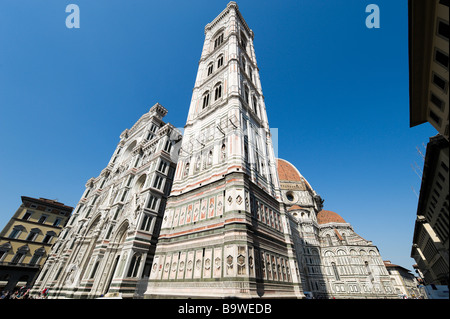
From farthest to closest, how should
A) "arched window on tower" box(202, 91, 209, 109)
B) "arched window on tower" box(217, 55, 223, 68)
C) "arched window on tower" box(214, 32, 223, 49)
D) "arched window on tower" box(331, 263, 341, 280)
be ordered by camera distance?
1. "arched window on tower" box(331, 263, 341, 280)
2. "arched window on tower" box(214, 32, 223, 49)
3. "arched window on tower" box(217, 55, 223, 68)
4. "arched window on tower" box(202, 91, 209, 109)

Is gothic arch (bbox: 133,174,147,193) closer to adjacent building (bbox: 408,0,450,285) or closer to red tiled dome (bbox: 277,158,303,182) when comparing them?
adjacent building (bbox: 408,0,450,285)

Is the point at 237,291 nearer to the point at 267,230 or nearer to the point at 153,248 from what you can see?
the point at 267,230

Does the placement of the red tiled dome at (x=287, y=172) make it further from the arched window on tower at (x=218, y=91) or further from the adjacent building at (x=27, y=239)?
the adjacent building at (x=27, y=239)

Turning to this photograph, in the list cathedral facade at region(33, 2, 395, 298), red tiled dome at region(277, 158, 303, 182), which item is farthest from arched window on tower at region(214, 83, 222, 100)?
red tiled dome at region(277, 158, 303, 182)

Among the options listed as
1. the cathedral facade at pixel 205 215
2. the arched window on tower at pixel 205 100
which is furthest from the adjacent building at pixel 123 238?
the arched window on tower at pixel 205 100

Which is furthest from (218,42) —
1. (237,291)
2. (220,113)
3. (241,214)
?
(237,291)

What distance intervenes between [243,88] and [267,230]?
15680 mm

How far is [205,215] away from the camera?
46.2 feet

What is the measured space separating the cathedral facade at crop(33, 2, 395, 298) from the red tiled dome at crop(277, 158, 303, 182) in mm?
30907

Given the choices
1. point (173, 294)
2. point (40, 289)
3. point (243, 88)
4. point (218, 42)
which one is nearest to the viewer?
point (173, 294)

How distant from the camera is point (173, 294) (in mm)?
11922

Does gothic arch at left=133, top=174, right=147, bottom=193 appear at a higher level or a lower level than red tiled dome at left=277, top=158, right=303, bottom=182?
lower

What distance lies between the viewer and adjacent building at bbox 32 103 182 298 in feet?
57.0

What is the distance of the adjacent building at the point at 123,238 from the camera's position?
57.0 ft
